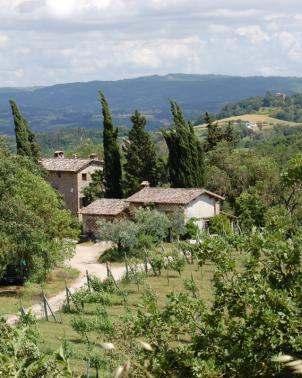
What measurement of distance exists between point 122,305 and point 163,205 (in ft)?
59.5

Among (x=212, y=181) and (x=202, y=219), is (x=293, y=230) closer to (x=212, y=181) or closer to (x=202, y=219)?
(x=202, y=219)

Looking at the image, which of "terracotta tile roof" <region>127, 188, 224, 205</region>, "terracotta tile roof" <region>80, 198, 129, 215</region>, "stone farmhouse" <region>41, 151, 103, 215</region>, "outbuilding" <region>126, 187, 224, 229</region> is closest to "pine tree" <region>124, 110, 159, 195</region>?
"stone farmhouse" <region>41, 151, 103, 215</region>

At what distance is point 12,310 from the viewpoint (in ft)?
94.2

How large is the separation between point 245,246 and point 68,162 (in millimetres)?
47802

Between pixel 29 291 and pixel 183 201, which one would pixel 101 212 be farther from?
pixel 29 291

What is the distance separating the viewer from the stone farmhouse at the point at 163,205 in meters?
46.6

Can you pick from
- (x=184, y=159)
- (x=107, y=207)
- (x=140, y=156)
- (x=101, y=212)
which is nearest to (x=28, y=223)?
(x=101, y=212)

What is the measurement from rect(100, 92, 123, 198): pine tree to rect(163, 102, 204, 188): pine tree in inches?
164

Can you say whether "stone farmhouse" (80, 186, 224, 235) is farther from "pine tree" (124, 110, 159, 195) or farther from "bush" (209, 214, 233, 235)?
"bush" (209, 214, 233, 235)

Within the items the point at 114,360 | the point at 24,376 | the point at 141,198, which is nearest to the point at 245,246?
the point at 24,376

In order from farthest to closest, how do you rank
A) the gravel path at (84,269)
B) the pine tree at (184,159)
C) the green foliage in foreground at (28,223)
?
the pine tree at (184,159) → the green foliage in foreground at (28,223) → the gravel path at (84,269)

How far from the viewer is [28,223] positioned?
32031mm

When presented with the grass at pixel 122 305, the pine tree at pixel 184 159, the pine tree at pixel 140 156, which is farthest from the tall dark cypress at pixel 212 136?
the grass at pixel 122 305

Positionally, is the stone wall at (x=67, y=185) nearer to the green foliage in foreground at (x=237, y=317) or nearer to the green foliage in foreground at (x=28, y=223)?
the green foliage in foreground at (x=28, y=223)
